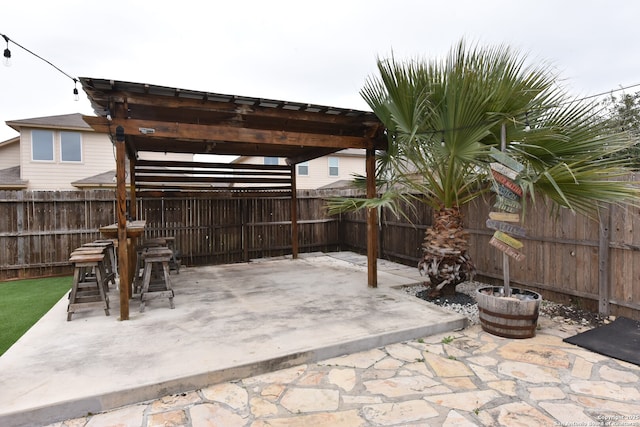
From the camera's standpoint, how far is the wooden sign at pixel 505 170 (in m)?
3.22

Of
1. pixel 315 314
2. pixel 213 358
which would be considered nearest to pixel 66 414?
pixel 213 358

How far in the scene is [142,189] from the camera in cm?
670

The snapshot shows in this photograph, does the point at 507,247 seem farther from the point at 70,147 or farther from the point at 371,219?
the point at 70,147

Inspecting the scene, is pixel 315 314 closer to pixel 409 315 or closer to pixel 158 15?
pixel 409 315

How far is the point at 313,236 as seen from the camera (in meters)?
8.68

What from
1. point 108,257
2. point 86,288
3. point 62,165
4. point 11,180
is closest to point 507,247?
point 86,288

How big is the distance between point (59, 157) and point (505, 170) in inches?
515

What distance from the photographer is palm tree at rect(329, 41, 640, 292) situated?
3215 millimetres

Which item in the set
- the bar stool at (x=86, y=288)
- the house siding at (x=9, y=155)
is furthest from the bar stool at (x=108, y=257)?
the house siding at (x=9, y=155)

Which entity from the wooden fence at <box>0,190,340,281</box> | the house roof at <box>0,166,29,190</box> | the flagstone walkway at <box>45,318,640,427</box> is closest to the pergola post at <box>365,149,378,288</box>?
the flagstone walkway at <box>45,318,640,427</box>

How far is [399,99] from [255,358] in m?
3.04

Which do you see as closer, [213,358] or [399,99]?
[213,358]

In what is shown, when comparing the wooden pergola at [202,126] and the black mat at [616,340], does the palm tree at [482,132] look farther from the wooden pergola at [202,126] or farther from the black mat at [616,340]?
the black mat at [616,340]

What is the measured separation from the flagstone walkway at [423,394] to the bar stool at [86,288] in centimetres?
185
